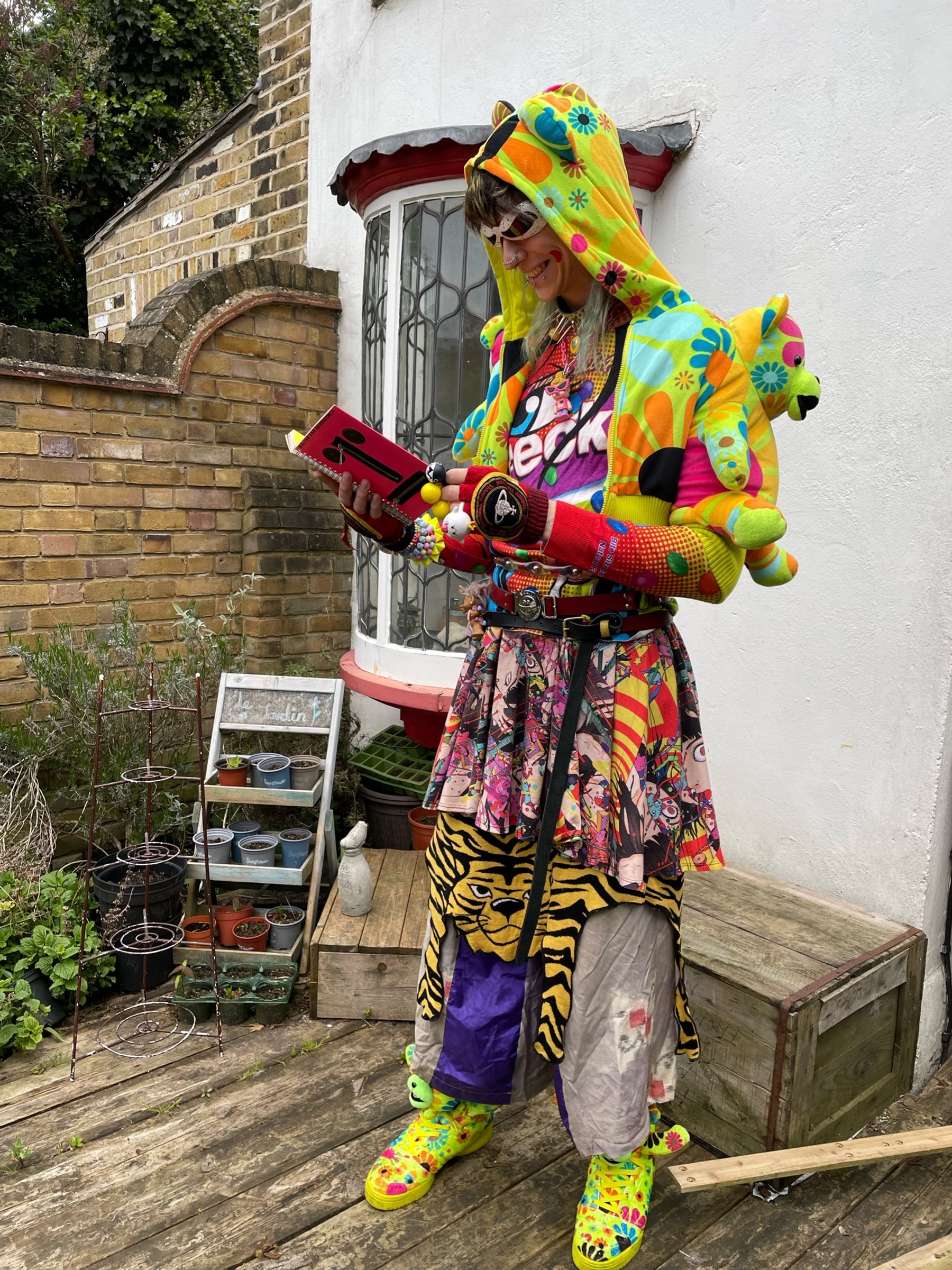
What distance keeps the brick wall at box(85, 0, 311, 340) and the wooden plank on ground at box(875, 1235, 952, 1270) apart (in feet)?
15.3

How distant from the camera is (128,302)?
6160 millimetres

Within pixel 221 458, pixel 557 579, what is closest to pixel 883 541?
pixel 557 579

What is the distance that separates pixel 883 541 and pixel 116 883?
2.64 meters

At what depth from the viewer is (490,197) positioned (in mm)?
1554

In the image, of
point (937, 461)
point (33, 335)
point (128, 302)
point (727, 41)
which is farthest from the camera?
point (128, 302)

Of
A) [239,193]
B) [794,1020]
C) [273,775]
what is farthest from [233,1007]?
[239,193]

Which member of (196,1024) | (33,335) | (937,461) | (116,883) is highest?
(33,335)

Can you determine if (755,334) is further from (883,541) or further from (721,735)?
(721,735)

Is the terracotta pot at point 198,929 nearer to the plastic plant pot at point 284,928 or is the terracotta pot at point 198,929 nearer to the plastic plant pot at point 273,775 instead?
the plastic plant pot at point 284,928

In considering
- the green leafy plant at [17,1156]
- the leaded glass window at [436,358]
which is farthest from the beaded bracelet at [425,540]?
the green leafy plant at [17,1156]

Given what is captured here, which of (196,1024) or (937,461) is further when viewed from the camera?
(196,1024)

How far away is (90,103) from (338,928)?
30.5 feet

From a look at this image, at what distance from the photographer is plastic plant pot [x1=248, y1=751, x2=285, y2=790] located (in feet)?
10.9

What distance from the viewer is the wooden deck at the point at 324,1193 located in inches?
75.0
